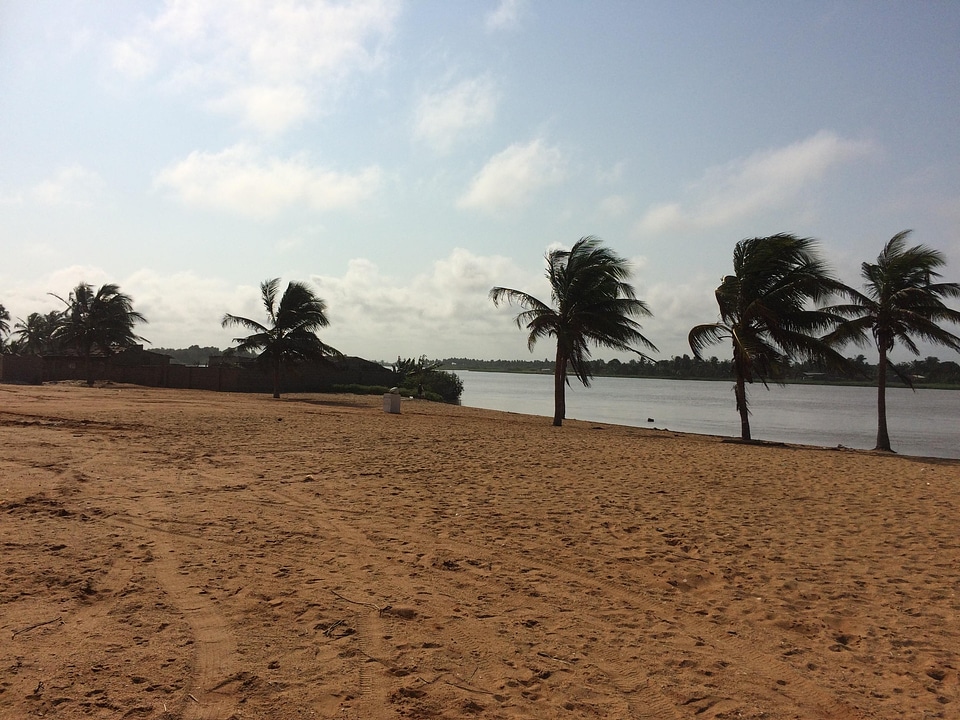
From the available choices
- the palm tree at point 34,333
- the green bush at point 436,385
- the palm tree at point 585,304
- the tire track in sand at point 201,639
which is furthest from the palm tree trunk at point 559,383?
the palm tree at point 34,333

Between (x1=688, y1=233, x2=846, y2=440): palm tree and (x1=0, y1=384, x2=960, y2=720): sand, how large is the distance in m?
9.04

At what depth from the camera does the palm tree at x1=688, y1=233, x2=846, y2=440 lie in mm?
17000

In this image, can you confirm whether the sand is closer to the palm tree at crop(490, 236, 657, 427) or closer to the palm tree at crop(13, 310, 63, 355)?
the palm tree at crop(490, 236, 657, 427)

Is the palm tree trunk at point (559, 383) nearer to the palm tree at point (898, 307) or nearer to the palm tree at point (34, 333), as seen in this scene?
the palm tree at point (898, 307)

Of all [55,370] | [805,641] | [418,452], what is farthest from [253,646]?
[55,370]

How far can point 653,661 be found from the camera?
11.5 feet

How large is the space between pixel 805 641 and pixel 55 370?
1522 inches

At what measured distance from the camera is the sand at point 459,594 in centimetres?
308

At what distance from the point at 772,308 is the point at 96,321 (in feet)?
97.6

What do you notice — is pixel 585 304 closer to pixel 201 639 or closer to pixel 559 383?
pixel 559 383

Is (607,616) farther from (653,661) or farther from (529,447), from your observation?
(529,447)

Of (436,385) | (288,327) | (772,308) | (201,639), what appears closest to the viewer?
(201,639)

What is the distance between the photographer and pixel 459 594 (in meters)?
4.41

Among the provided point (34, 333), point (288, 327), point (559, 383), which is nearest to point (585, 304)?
point (559, 383)
